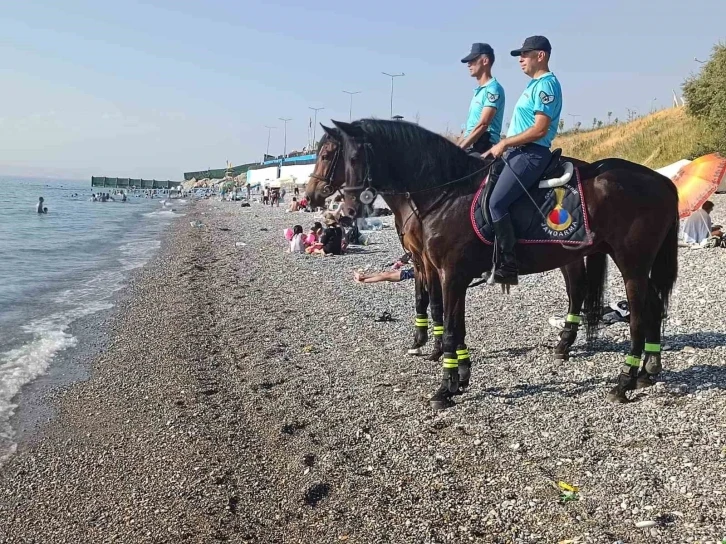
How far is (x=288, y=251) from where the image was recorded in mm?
20906

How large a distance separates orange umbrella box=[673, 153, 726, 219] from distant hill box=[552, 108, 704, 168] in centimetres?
1539

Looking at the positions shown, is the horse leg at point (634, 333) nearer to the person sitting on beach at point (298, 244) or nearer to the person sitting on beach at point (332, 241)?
the person sitting on beach at point (332, 241)

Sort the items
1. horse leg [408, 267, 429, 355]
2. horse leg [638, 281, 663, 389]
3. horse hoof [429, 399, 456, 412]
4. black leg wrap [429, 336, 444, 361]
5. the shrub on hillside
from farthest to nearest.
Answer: the shrub on hillside < horse leg [408, 267, 429, 355] < black leg wrap [429, 336, 444, 361] < horse leg [638, 281, 663, 389] < horse hoof [429, 399, 456, 412]

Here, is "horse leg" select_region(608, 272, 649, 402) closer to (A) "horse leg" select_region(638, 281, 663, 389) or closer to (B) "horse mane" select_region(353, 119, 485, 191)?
(A) "horse leg" select_region(638, 281, 663, 389)

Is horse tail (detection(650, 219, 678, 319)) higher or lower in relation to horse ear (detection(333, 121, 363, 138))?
lower

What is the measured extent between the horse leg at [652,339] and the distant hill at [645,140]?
25259 millimetres

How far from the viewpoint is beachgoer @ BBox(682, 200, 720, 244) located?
15.0 meters

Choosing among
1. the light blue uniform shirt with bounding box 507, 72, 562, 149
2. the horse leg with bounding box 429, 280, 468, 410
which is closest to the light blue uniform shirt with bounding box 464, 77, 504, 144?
the light blue uniform shirt with bounding box 507, 72, 562, 149

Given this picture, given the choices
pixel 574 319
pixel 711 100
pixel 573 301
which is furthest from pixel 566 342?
pixel 711 100

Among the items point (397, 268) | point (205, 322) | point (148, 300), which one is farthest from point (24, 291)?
point (397, 268)

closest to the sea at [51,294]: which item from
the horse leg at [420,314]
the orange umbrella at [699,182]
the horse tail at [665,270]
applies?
the horse leg at [420,314]

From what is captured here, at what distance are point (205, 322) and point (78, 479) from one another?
18.9 feet

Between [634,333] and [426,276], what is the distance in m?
2.30

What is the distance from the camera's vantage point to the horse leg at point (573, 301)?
732 cm
